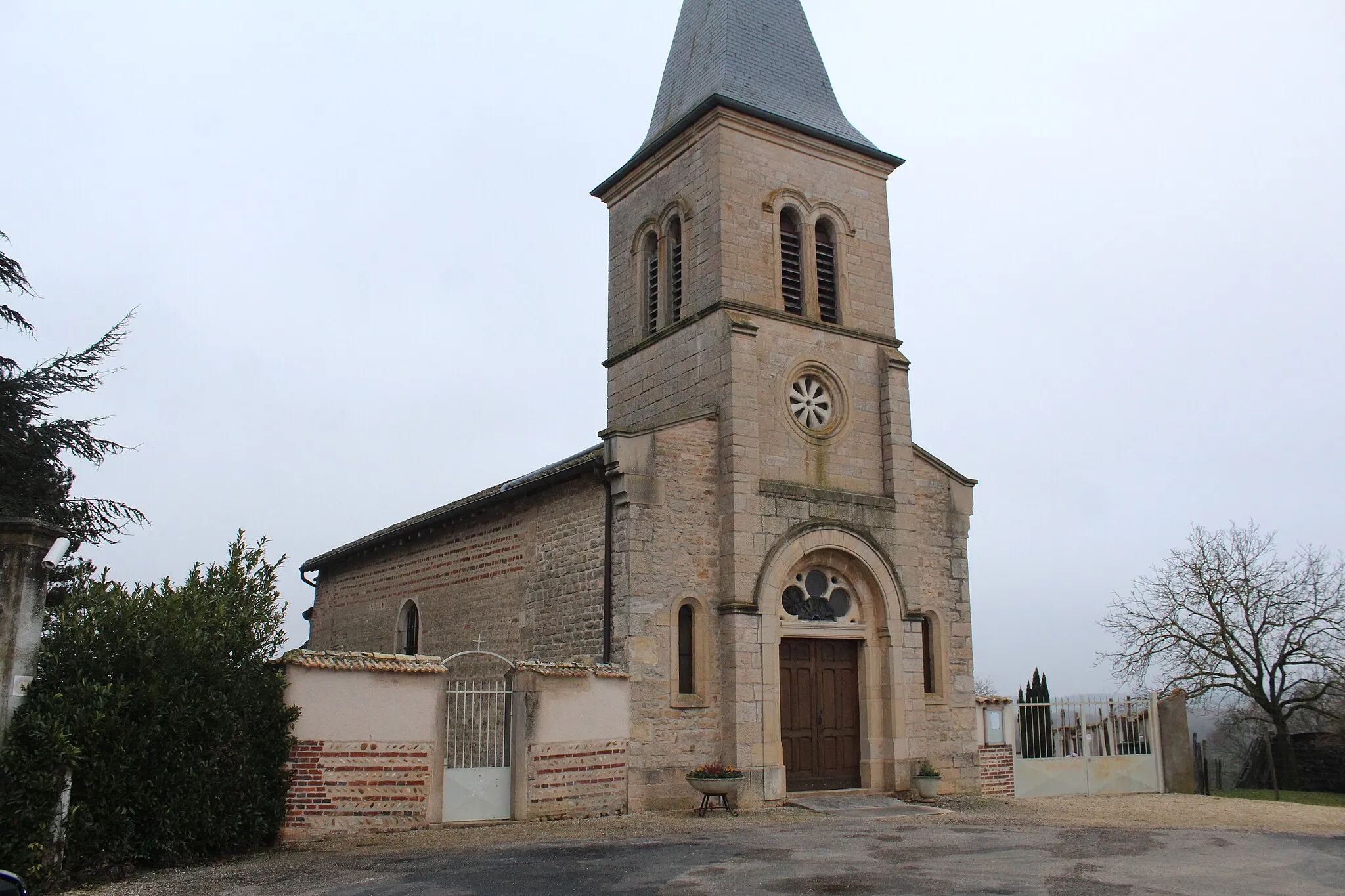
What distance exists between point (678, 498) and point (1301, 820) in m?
9.57

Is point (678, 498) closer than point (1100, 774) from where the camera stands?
Yes

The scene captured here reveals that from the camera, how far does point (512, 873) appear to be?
9.20 metres

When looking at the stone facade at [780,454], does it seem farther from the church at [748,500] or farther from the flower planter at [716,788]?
the flower planter at [716,788]

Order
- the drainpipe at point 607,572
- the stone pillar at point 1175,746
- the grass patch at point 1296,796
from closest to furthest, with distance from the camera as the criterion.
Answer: the drainpipe at point 607,572 < the stone pillar at point 1175,746 < the grass patch at point 1296,796

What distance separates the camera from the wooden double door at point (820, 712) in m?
15.3

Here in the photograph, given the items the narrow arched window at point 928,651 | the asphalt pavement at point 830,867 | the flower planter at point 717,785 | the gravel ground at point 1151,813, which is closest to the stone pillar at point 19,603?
the asphalt pavement at point 830,867

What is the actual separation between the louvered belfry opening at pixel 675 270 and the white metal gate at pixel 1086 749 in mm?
8545

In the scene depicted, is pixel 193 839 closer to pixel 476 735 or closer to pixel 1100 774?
pixel 476 735

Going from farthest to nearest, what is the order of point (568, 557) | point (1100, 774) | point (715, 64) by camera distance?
point (715, 64) < point (1100, 774) < point (568, 557)

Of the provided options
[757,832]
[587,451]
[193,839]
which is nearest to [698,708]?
[757,832]

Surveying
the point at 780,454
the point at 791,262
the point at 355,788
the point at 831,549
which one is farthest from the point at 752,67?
the point at 355,788

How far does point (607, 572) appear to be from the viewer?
14.5 meters

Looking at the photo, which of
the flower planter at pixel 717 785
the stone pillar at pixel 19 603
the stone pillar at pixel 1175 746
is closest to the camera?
the stone pillar at pixel 19 603

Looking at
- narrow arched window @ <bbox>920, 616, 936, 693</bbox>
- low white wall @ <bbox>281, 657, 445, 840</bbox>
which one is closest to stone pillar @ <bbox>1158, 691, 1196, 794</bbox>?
narrow arched window @ <bbox>920, 616, 936, 693</bbox>
